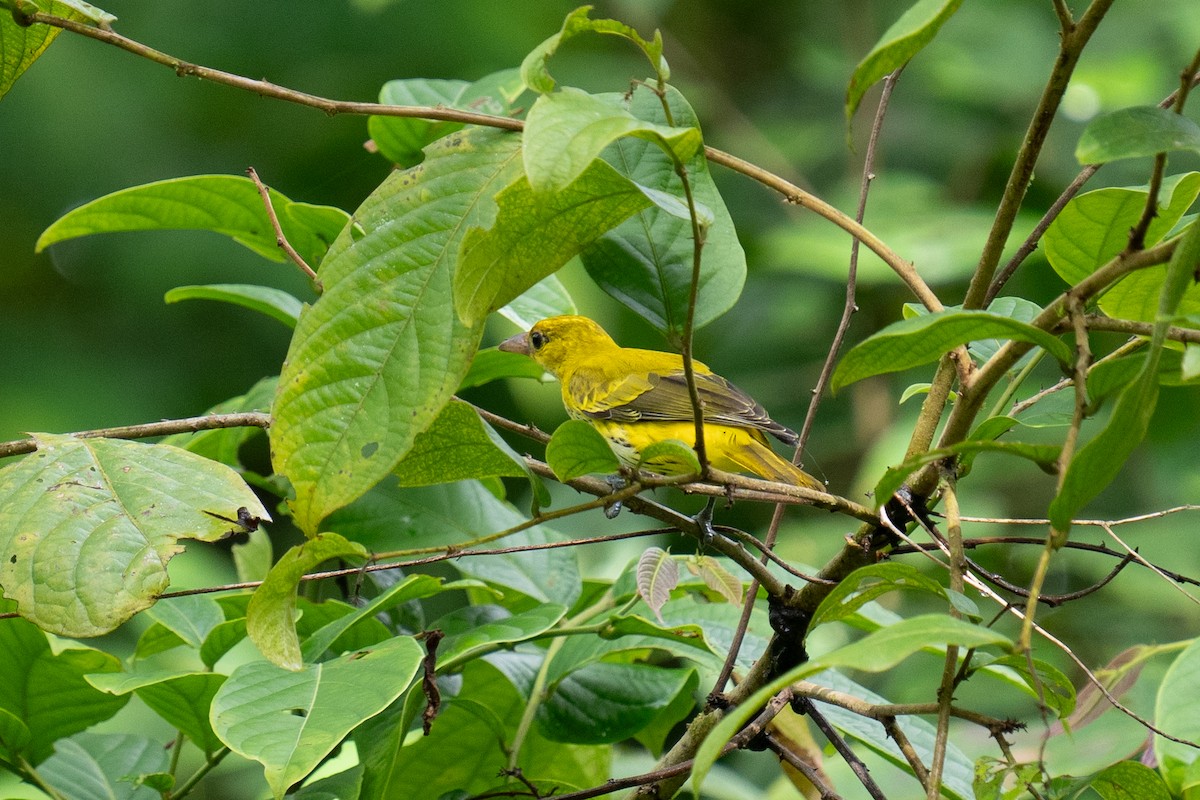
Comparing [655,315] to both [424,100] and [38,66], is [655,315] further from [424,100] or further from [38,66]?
[38,66]

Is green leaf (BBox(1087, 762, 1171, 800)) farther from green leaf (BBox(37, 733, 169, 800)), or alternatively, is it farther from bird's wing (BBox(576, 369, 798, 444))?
bird's wing (BBox(576, 369, 798, 444))

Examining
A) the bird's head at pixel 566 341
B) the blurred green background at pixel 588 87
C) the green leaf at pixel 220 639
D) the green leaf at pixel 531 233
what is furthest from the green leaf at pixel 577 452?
the blurred green background at pixel 588 87

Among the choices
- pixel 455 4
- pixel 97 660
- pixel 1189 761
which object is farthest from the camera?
pixel 455 4

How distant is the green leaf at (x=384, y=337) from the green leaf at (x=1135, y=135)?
535mm

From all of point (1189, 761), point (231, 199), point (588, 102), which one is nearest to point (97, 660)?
point (231, 199)

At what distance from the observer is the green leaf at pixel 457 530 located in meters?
1.81

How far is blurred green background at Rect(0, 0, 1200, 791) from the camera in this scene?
451 centimetres

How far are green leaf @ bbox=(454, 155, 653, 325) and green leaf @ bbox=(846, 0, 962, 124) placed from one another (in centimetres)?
22

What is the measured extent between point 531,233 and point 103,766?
1.08 m

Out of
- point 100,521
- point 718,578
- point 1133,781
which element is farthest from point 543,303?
point 1133,781

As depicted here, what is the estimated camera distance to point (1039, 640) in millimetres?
4281

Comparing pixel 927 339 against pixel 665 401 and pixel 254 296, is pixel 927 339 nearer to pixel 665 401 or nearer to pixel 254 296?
pixel 254 296

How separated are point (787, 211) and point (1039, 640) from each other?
2.27 metres

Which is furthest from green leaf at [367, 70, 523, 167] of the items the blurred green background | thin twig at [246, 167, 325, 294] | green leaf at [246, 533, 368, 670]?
the blurred green background
